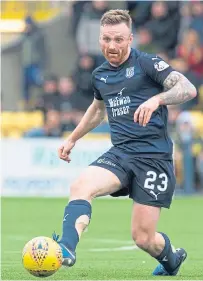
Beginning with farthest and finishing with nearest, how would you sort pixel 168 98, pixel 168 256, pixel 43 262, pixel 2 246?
pixel 2 246, pixel 168 256, pixel 168 98, pixel 43 262

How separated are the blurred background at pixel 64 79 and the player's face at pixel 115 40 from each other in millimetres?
11080

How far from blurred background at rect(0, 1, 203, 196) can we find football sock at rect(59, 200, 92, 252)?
450 inches

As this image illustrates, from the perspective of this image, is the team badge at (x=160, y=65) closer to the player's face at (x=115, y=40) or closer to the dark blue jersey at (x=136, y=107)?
the dark blue jersey at (x=136, y=107)

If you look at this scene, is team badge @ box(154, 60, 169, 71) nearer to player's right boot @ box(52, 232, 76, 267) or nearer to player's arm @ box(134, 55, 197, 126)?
player's arm @ box(134, 55, 197, 126)

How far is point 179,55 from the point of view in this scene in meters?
21.7

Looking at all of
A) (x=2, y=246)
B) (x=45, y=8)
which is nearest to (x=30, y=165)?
(x=45, y=8)

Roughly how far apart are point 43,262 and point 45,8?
18373mm

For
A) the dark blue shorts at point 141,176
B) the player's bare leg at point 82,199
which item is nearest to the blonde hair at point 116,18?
the dark blue shorts at point 141,176

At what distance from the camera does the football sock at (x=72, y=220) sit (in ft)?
24.1

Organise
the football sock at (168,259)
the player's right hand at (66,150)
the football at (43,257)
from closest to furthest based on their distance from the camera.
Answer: the football at (43,257) → the football sock at (168,259) → the player's right hand at (66,150)

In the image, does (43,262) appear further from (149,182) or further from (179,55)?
(179,55)

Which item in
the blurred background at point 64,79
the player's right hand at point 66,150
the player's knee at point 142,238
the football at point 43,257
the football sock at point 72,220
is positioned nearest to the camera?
the football at point 43,257

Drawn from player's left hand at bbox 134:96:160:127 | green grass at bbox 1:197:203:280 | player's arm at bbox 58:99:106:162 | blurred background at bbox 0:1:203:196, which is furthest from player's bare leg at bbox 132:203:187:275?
blurred background at bbox 0:1:203:196

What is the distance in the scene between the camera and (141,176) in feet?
26.2
